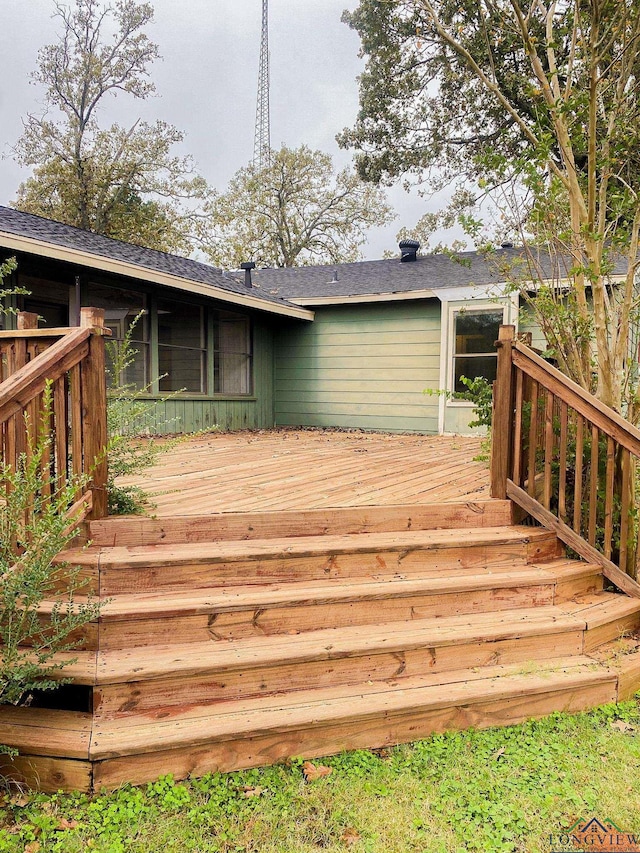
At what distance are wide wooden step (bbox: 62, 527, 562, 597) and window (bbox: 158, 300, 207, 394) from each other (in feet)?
18.1

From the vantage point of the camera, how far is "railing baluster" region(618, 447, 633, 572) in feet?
10.5

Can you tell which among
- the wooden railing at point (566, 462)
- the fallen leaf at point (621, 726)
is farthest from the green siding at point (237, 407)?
the fallen leaf at point (621, 726)

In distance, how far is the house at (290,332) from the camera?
7227mm

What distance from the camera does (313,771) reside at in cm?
216

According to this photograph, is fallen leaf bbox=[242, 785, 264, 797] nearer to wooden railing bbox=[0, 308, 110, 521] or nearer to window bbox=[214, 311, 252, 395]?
wooden railing bbox=[0, 308, 110, 521]

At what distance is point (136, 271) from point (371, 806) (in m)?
6.20

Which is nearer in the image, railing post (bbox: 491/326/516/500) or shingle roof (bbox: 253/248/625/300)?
railing post (bbox: 491/326/516/500)

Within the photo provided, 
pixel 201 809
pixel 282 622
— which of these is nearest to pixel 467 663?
pixel 282 622

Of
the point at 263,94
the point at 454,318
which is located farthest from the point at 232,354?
the point at 263,94

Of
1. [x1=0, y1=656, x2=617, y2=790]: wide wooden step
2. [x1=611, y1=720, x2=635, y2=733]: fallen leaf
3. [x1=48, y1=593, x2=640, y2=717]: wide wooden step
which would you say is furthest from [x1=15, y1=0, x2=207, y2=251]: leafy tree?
[x1=611, y1=720, x2=635, y2=733]: fallen leaf

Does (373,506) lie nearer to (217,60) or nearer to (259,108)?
(259,108)

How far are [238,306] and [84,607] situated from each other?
23.8ft

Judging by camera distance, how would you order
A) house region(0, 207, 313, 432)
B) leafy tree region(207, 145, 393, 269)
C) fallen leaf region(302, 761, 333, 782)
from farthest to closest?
1. leafy tree region(207, 145, 393, 269)
2. house region(0, 207, 313, 432)
3. fallen leaf region(302, 761, 333, 782)

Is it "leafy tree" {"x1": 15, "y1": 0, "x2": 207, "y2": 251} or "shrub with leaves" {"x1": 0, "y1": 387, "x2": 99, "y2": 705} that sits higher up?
"leafy tree" {"x1": 15, "y1": 0, "x2": 207, "y2": 251}
